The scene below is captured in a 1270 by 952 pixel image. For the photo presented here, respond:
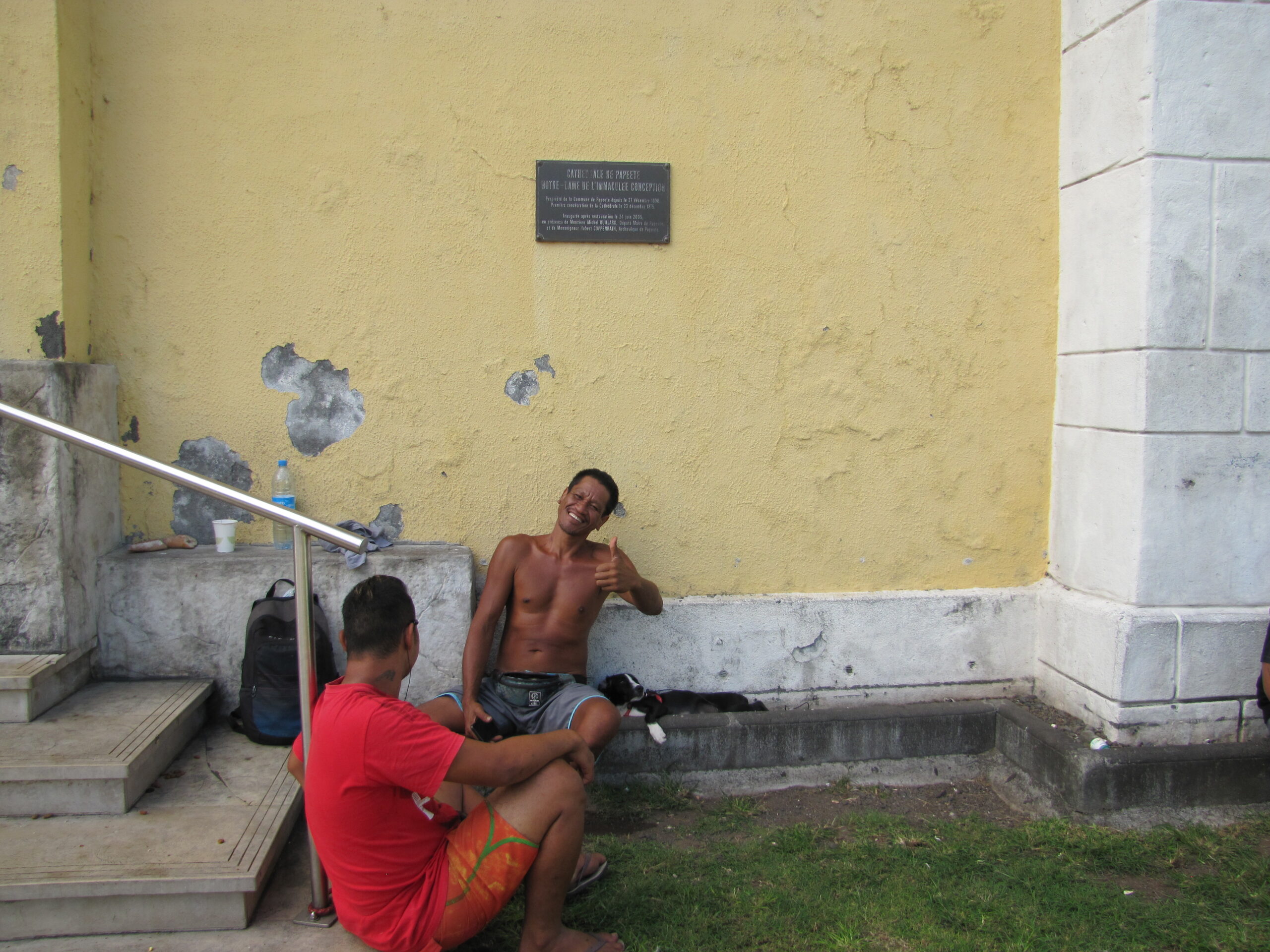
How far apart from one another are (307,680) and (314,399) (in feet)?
5.57

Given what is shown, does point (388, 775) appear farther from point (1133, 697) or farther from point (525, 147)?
point (1133, 697)

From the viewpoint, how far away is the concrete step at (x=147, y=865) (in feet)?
8.86

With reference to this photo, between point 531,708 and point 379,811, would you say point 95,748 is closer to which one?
point 379,811

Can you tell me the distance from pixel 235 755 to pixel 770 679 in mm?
2373

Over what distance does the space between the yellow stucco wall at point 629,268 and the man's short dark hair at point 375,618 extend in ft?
5.51

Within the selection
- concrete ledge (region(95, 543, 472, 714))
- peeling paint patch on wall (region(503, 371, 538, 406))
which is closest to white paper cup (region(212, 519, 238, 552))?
concrete ledge (region(95, 543, 472, 714))

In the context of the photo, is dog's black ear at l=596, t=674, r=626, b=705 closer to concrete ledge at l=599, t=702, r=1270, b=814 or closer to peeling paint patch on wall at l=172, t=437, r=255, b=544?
concrete ledge at l=599, t=702, r=1270, b=814

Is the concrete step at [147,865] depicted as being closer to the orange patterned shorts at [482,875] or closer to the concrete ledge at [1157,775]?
the orange patterned shorts at [482,875]

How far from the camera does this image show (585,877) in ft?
10.3

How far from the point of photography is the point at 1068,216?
430 cm

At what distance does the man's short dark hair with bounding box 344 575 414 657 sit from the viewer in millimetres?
2445

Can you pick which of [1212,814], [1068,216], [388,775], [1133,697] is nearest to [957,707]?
[1133,697]

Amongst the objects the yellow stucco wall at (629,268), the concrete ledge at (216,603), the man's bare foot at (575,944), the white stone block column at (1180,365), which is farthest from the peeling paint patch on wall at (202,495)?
the white stone block column at (1180,365)

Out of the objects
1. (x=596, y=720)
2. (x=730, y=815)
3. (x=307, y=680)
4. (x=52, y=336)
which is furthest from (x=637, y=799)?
(x=52, y=336)
